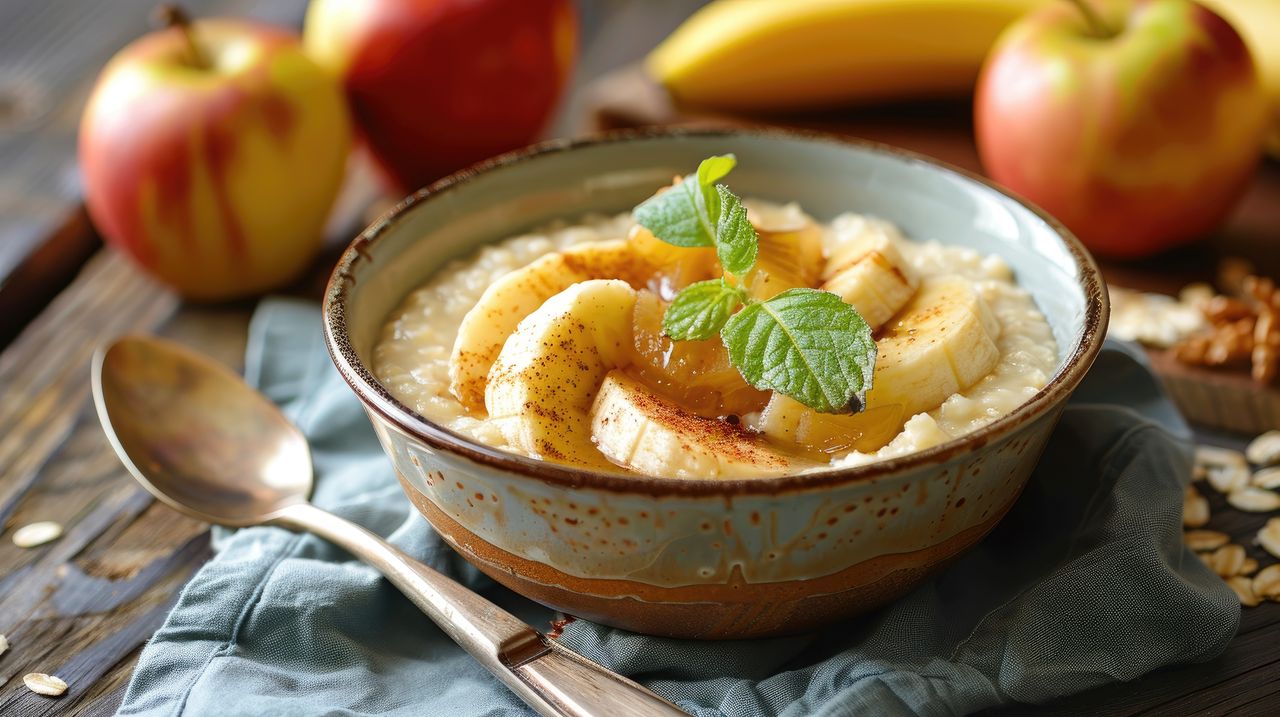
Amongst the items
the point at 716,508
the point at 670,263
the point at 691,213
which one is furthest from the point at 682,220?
the point at 716,508

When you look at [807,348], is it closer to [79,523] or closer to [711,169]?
[711,169]

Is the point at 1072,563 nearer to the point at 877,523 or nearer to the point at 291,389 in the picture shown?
the point at 877,523

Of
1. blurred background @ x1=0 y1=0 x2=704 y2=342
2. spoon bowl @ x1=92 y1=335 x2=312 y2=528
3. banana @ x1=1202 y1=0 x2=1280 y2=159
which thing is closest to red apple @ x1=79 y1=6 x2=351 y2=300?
blurred background @ x1=0 y1=0 x2=704 y2=342

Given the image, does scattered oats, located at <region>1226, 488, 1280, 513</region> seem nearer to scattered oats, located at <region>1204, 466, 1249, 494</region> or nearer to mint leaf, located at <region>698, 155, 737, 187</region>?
scattered oats, located at <region>1204, 466, 1249, 494</region>

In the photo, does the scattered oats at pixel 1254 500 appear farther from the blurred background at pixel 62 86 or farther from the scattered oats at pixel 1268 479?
the blurred background at pixel 62 86

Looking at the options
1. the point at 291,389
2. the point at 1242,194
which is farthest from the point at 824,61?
the point at 291,389

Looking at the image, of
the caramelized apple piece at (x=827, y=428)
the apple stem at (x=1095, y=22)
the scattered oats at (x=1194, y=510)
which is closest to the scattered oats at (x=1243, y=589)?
the scattered oats at (x=1194, y=510)
